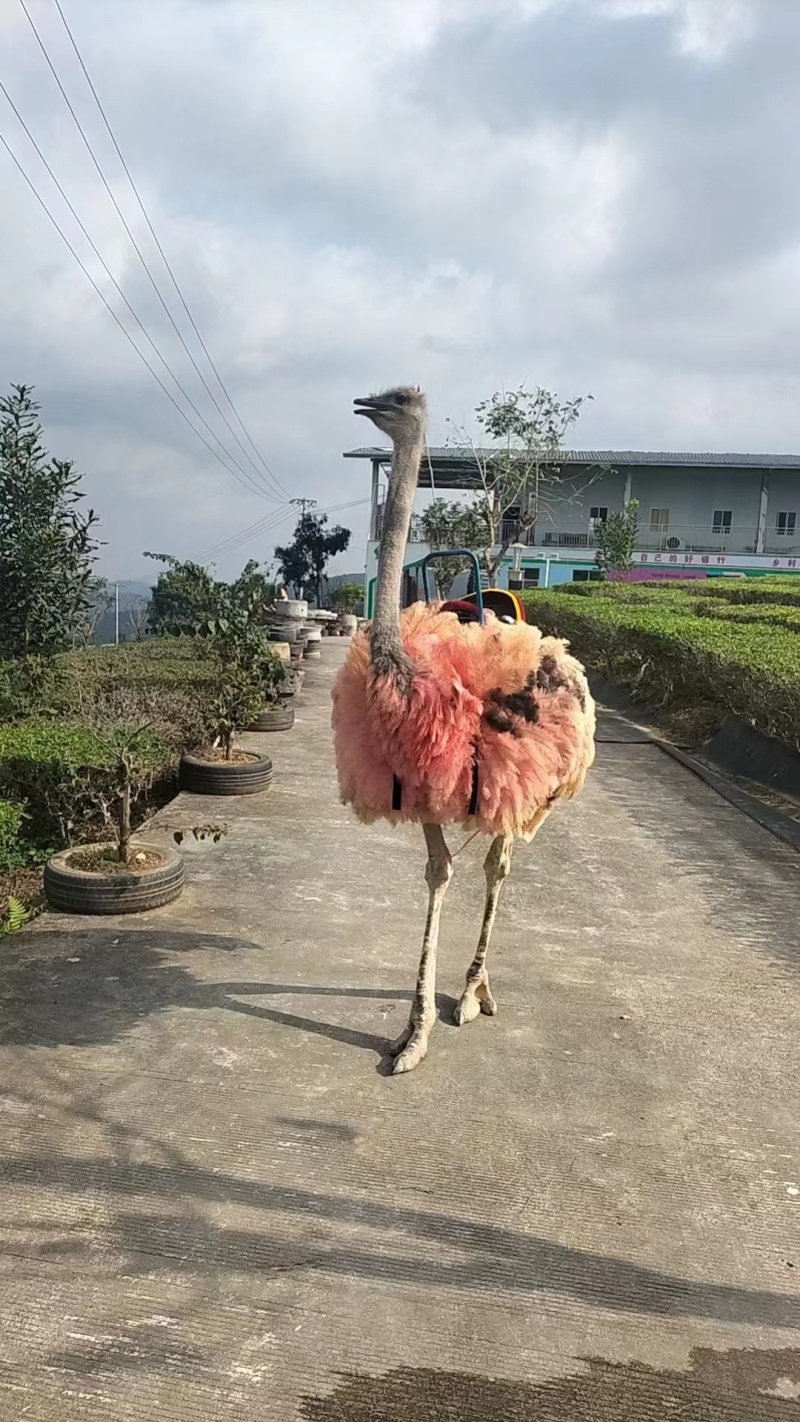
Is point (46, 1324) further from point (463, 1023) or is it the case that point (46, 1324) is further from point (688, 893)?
point (688, 893)

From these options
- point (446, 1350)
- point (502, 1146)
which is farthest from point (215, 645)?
point (446, 1350)

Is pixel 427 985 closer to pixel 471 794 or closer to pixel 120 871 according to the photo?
pixel 471 794

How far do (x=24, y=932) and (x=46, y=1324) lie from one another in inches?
94.9

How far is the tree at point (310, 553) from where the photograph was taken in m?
40.9

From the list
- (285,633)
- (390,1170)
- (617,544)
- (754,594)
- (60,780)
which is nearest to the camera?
(390,1170)

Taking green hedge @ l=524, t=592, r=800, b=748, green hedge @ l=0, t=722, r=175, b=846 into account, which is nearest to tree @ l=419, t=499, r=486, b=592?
green hedge @ l=524, t=592, r=800, b=748

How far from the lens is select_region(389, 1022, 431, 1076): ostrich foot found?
332 centimetres

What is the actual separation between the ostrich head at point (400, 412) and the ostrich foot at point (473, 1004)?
2.01 meters

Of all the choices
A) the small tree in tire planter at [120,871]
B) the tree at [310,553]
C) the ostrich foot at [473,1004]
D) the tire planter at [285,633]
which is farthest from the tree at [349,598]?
the ostrich foot at [473,1004]

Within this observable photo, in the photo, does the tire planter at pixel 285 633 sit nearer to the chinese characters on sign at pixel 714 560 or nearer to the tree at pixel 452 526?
the tree at pixel 452 526

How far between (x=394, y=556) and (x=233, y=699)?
4975 millimetres

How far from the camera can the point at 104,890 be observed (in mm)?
4598

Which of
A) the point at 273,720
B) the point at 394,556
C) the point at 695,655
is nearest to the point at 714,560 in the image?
the point at 695,655

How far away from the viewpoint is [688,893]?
543 cm
